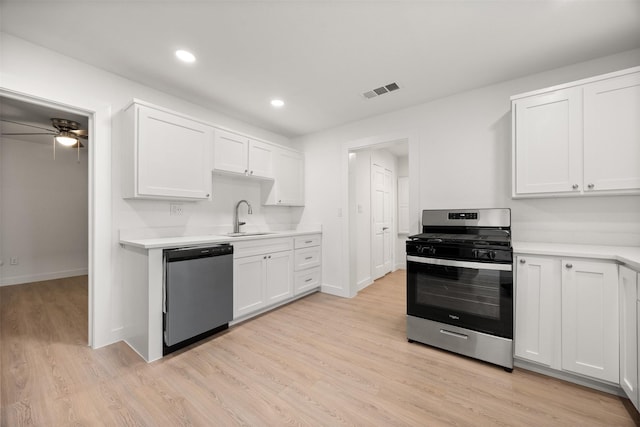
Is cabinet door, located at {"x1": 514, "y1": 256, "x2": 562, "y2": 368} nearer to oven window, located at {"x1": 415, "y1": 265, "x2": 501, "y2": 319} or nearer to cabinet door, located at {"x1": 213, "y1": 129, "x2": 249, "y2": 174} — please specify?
oven window, located at {"x1": 415, "y1": 265, "x2": 501, "y2": 319}

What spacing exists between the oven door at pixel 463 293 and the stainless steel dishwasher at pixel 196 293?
178 cm

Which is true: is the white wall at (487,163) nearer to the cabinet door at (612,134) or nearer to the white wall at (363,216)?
the cabinet door at (612,134)

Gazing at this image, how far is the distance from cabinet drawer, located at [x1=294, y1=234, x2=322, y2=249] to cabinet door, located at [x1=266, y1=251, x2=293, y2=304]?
0.69 feet

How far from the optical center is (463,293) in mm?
2062

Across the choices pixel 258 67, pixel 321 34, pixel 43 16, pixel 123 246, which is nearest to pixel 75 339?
pixel 123 246

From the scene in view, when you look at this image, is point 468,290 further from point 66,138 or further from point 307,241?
point 66,138

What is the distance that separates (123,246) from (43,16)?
1.78 meters

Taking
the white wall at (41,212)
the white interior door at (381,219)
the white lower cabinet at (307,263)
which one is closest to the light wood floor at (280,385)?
the white lower cabinet at (307,263)

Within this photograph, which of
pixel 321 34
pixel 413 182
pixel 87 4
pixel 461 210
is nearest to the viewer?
pixel 87 4

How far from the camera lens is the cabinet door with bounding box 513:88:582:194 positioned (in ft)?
6.33

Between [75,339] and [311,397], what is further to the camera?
[75,339]

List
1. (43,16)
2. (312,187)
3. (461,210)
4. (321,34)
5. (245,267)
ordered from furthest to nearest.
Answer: (312,187) < (245,267) < (461,210) < (321,34) < (43,16)

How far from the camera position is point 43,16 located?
170 centimetres

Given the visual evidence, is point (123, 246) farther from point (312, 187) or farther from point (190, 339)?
point (312, 187)
